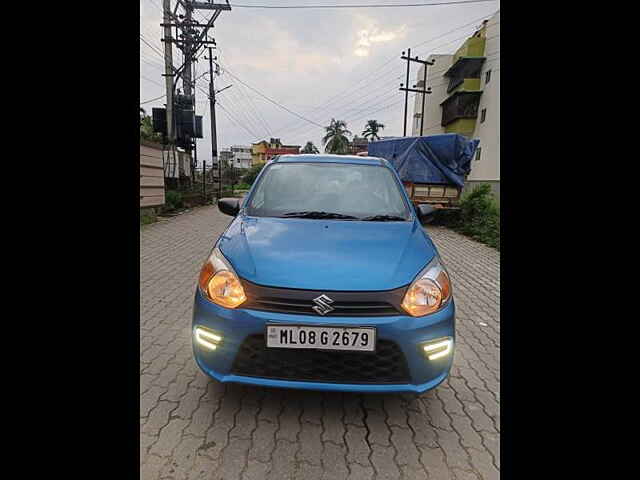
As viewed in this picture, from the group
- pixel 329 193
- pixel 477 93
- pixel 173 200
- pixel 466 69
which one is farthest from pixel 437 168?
pixel 466 69

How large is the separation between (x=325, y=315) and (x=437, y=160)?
9.24m

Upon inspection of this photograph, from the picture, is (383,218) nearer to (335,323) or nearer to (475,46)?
(335,323)

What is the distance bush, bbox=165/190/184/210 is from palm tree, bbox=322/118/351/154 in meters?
37.1

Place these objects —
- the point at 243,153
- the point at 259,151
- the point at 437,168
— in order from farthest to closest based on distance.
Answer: the point at 243,153, the point at 259,151, the point at 437,168

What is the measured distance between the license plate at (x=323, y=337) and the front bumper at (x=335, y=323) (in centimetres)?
3

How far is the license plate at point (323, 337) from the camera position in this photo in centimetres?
167

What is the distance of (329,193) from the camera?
2.83 m

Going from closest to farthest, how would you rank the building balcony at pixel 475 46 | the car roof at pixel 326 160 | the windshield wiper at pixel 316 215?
the windshield wiper at pixel 316 215
the car roof at pixel 326 160
the building balcony at pixel 475 46

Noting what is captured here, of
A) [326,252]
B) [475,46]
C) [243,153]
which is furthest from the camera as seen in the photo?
[243,153]

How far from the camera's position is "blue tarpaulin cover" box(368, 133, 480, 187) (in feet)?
31.8

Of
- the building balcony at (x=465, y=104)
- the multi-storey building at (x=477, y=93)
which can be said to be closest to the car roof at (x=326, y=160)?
the multi-storey building at (x=477, y=93)

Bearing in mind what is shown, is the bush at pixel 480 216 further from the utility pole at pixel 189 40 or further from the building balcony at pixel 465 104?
the building balcony at pixel 465 104

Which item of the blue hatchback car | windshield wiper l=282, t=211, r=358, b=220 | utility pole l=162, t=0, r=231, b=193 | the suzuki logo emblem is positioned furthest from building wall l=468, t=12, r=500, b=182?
the suzuki logo emblem
